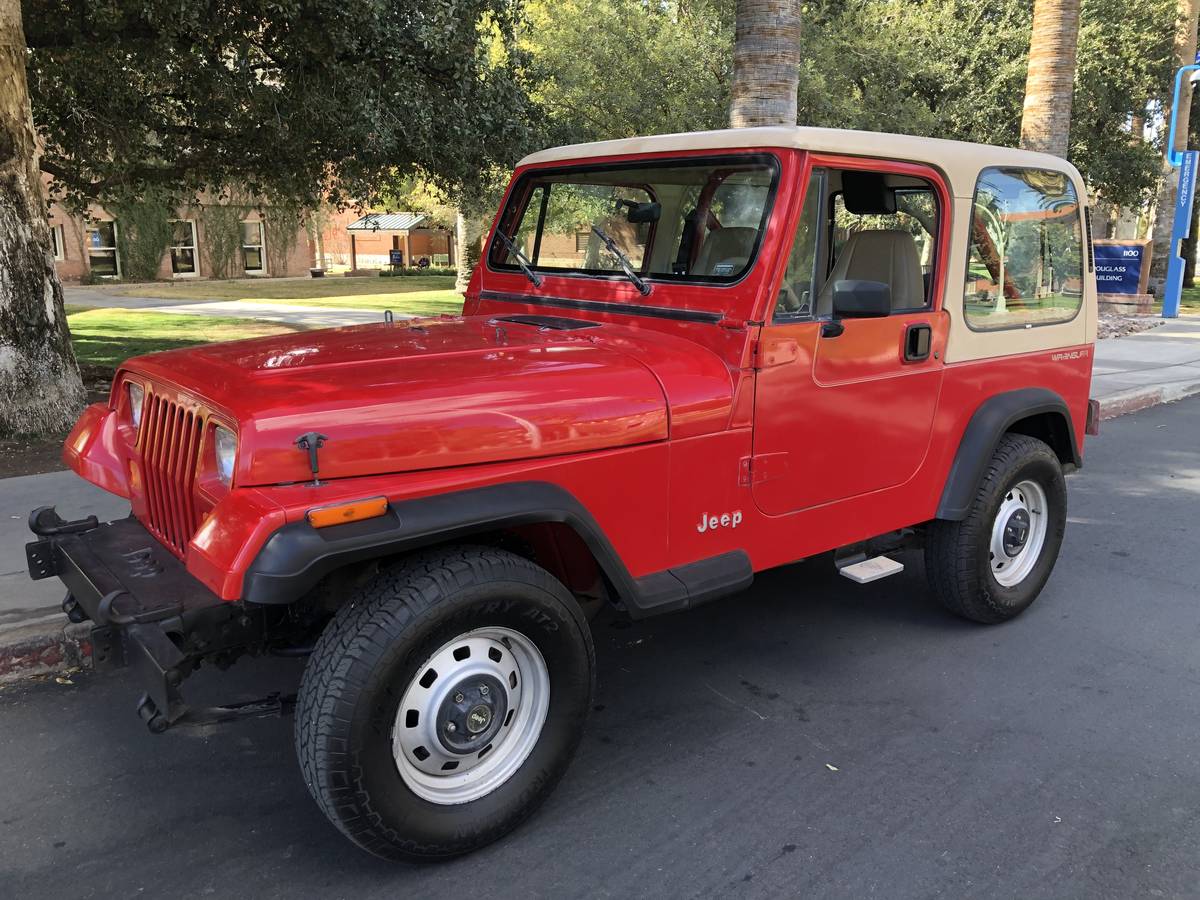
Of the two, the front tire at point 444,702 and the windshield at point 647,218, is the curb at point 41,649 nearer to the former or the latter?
the front tire at point 444,702

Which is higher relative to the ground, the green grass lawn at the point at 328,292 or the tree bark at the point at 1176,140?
the tree bark at the point at 1176,140

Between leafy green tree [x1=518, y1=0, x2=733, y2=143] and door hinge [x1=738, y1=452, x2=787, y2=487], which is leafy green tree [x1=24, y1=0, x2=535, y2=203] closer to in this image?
leafy green tree [x1=518, y1=0, x2=733, y2=143]

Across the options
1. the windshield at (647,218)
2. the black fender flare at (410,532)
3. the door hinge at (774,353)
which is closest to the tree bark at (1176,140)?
the windshield at (647,218)

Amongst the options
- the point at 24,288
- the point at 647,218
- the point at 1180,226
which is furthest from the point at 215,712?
the point at 1180,226

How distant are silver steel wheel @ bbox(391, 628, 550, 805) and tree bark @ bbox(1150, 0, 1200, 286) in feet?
59.7

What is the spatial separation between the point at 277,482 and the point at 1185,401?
11.3 metres

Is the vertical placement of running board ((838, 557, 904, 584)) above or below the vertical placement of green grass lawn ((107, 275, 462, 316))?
below

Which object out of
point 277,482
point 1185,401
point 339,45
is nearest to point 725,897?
point 277,482

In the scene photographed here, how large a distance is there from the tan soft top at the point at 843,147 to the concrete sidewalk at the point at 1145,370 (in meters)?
6.79

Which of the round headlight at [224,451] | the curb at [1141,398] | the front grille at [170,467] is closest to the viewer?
the round headlight at [224,451]

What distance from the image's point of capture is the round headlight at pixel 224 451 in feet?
8.80

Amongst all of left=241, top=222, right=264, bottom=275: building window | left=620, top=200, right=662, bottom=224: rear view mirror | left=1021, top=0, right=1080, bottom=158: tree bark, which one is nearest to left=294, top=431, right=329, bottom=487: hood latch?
left=620, top=200, right=662, bottom=224: rear view mirror

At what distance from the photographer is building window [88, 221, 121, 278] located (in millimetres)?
26953

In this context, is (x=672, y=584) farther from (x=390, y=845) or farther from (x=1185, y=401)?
(x=1185, y=401)
